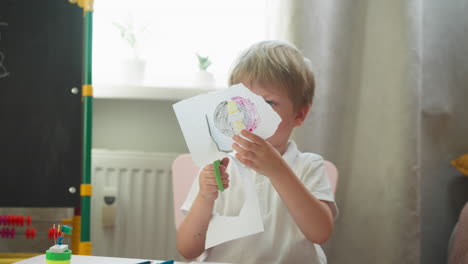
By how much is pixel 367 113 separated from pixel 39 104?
1.05m

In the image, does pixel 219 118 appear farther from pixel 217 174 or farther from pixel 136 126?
pixel 136 126

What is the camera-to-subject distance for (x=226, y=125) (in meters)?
0.89

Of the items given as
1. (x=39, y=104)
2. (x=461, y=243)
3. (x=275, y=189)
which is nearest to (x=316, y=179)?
(x=275, y=189)

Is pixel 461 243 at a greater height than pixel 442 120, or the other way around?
pixel 442 120

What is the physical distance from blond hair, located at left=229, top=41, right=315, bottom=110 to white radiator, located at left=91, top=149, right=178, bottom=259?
0.66m

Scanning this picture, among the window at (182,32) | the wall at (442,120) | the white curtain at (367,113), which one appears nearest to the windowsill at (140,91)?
the window at (182,32)

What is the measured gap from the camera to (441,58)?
5.65 feet

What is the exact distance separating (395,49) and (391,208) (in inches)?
20.7

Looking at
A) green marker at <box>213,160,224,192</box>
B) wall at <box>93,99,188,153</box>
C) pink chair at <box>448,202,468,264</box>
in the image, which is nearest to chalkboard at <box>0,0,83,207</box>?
wall at <box>93,99,188,153</box>

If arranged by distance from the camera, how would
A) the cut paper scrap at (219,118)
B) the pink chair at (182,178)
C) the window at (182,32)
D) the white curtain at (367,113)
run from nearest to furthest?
the cut paper scrap at (219,118), the pink chair at (182,178), the white curtain at (367,113), the window at (182,32)

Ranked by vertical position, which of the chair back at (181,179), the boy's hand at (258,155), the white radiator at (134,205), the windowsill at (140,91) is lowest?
the white radiator at (134,205)

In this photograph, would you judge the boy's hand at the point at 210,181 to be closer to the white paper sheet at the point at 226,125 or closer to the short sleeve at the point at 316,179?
the white paper sheet at the point at 226,125

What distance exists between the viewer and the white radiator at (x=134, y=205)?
1676 millimetres

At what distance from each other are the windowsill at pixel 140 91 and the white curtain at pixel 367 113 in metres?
0.36
